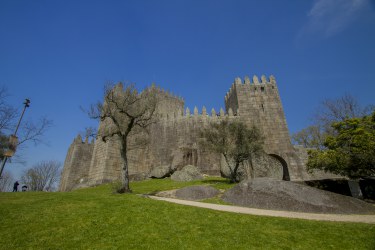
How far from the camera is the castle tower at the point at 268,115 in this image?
100.0 feet

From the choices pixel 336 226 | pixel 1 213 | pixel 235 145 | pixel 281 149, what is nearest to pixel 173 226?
pixel 336 226

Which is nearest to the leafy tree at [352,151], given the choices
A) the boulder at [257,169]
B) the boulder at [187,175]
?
the boulder at [257,169]

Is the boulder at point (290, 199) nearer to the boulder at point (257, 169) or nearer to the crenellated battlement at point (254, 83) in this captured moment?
the boulder at point (257, 169)

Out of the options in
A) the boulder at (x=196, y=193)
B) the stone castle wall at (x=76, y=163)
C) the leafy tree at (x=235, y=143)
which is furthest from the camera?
the stone castle wall at (x=76, y=163)

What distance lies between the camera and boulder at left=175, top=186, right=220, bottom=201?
15.9 m

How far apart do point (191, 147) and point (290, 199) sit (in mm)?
20639

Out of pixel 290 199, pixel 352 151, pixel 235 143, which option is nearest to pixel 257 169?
pixel 235 143

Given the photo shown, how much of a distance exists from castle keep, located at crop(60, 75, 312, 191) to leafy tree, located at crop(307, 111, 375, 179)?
7.91 meters

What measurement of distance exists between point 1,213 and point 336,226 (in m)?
13.6

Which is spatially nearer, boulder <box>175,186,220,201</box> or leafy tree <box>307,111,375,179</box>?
boulder <box>175,186,220,201</box>

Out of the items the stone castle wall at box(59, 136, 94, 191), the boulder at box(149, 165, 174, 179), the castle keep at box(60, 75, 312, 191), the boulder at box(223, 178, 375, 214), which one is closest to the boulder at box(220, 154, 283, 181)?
the castle keep at box(60, 75, 312, 191)

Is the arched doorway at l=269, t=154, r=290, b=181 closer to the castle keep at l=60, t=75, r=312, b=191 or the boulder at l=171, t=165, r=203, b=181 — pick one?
the castle keep at l=60, t=75, r=312, b=191

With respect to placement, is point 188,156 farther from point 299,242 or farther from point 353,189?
point 299,242

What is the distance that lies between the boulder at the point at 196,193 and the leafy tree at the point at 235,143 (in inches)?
237
